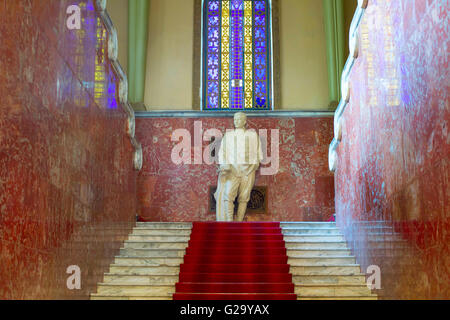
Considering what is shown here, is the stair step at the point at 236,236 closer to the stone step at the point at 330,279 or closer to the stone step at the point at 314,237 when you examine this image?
the stone step at the point at 314,237

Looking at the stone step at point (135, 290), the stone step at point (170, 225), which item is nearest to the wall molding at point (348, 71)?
the stone step at point (170, 225)

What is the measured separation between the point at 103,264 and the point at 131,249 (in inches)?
37.0

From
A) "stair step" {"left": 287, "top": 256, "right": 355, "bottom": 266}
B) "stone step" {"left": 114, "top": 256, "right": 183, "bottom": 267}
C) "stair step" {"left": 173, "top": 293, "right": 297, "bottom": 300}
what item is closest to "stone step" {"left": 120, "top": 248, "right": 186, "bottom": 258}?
"stone step" {"left": 114, "top": 256, "right": 183, "bottom": 267}

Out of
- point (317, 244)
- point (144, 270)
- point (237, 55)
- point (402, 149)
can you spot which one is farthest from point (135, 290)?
point (237, 55)

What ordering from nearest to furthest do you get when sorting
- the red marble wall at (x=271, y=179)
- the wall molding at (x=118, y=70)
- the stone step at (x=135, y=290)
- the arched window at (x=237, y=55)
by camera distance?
the stone step at (x=135, y=290), the wall molding at (x=118, y=70), the red marble wall at (x=271, y=179), the arched window at (x=237, y=55)

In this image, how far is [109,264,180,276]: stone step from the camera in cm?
955

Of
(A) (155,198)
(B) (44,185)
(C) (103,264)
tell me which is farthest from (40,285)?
(A) (155,198)

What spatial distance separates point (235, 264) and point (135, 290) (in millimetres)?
1410

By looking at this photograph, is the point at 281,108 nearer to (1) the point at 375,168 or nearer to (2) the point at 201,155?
(2) the point at 201,155

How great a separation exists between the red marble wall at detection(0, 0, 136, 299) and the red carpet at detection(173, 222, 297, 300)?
4.00 feet

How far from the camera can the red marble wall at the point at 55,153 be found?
5.98m

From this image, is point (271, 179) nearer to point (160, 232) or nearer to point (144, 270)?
point (160, 232)

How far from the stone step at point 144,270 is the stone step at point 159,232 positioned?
56.5 inches

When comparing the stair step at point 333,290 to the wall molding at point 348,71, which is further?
the wall molding at point 348,71
